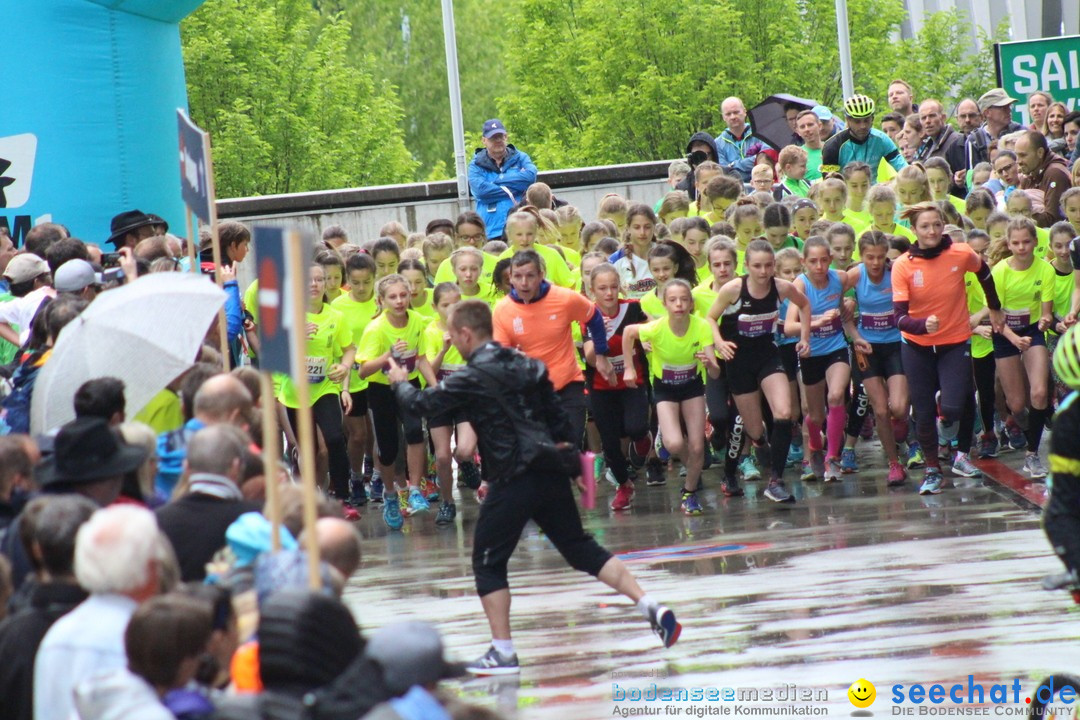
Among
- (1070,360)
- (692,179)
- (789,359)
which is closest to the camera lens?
(1070,360)

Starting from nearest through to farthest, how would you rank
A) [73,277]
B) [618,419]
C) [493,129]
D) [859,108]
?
[73,277] → [618,419] → [859,108] → [493,129]

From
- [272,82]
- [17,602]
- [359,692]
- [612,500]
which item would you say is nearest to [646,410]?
[612,500]

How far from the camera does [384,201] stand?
885 inches

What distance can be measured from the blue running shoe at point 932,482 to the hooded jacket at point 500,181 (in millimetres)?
6679

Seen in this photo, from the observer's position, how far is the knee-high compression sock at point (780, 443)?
12773 millimetres

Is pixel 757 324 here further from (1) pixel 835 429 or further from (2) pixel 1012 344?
(2) pixel 1012 344

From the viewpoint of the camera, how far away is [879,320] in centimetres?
1336

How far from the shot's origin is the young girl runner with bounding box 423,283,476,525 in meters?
13.1

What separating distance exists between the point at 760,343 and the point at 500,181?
5.80 m

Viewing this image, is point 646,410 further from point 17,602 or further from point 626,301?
point 17,602

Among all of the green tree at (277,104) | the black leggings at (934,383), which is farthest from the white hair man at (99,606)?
the green tree at (277,104)

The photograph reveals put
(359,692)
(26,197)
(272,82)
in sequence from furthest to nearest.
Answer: (272,82) → (26,197) → (359,692)

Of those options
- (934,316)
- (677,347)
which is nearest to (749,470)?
(677,347)

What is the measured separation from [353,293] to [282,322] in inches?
344
